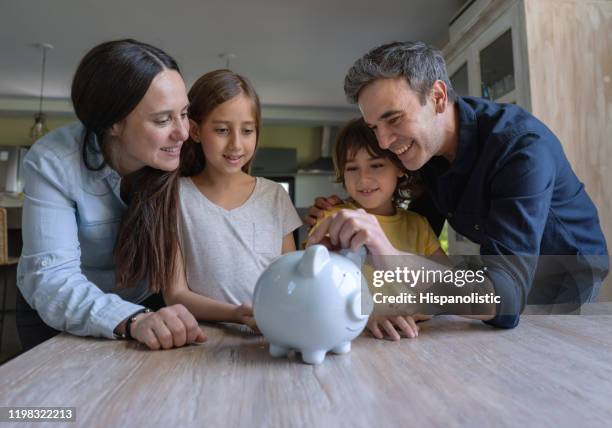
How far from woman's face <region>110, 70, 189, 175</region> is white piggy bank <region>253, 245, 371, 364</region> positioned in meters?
0.48

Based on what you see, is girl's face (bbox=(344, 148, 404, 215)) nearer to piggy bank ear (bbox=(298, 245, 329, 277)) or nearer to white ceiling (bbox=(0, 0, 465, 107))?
piggy bank ear (bbox=(298, 245, 329, 277))

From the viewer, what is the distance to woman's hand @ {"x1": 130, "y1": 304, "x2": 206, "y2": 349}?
23.4 inches

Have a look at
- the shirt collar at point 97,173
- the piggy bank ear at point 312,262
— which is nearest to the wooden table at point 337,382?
the piggy bank ear at point 312,262

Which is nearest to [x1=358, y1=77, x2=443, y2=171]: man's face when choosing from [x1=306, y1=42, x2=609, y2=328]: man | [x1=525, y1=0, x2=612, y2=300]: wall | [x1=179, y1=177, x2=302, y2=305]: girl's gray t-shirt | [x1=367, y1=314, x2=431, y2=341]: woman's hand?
[x1=306, y1=42, x2=609, y2=328]: man

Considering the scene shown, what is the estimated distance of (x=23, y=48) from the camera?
369 cm

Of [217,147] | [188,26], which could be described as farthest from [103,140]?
[188,26]

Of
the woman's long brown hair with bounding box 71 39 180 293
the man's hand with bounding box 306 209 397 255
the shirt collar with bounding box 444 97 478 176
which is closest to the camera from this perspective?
the man's hand with bounding box 306 209 397 255

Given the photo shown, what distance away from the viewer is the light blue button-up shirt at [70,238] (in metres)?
0.69

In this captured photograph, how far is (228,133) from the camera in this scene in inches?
38.9

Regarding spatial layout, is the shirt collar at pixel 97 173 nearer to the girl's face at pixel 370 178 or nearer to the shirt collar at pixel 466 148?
the girl's face at pixel 370 178

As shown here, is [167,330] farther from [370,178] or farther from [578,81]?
[578,81]

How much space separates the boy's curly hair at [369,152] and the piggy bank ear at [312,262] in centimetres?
59

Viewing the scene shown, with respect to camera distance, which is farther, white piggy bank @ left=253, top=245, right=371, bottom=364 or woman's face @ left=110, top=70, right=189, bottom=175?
woman's face @ left=110, top=70, right=189, bottom=175

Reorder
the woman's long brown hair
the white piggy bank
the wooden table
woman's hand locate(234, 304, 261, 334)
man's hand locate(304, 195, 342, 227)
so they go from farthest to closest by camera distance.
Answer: man's hand locate(304, 195, 342, 227) < the woman's long brown hair < woman's hand locate(234, 304, 261, 334) < the white piggy bank < the wooden table
